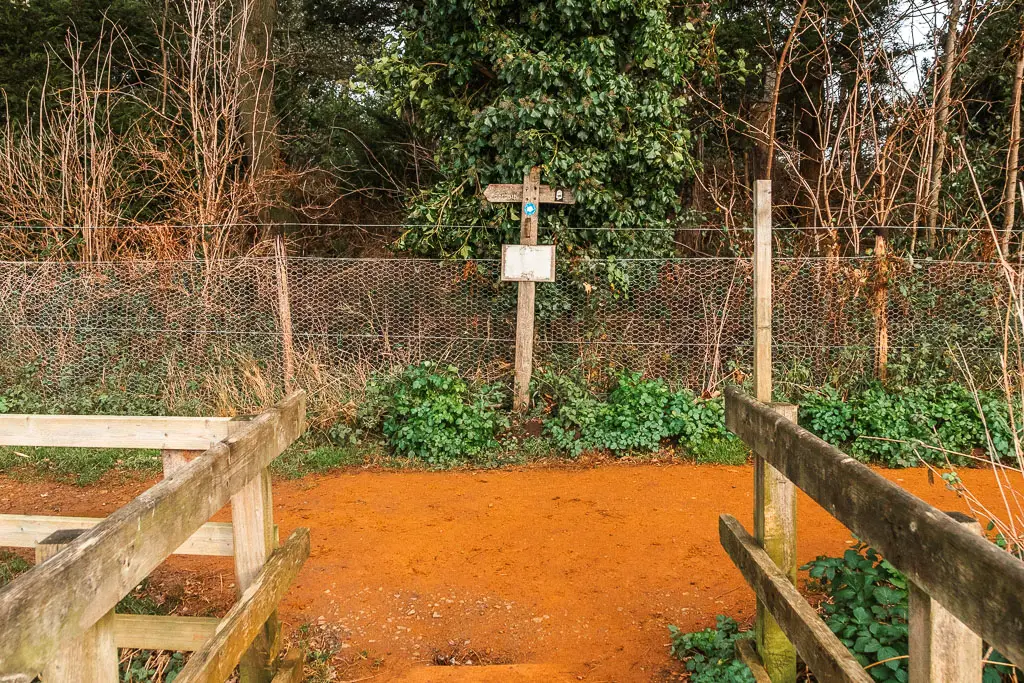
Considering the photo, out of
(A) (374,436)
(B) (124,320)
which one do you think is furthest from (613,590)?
(B) (124,320)

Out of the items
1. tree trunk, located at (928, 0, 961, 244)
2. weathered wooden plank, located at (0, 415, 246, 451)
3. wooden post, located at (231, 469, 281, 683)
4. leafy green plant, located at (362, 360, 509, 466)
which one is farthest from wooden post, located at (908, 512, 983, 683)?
tree trunk, located at (928, 0, 961, 244)

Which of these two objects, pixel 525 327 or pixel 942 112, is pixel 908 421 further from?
pixel 942 112

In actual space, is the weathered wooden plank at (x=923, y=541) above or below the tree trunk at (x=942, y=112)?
below

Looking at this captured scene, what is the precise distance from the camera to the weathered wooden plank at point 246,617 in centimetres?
247

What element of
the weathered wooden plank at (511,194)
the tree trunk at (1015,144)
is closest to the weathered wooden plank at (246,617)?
the weathered wooden plank at (511,194)

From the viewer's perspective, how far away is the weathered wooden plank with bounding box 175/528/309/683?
2467 mm

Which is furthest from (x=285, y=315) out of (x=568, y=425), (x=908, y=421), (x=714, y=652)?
(x=908, y=421)

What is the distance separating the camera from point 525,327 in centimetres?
874

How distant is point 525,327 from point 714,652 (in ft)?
16.6

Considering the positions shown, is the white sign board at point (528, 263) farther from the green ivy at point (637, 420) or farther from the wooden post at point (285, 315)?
the wooden post at point (285, 315)

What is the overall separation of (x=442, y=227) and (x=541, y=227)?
1.27 metres

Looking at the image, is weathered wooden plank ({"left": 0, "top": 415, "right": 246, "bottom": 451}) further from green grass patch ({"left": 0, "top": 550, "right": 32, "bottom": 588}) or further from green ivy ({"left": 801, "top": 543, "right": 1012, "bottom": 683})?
green ivy ({"left": 801, "top": 543, "right": 1012, "bottom": 683})

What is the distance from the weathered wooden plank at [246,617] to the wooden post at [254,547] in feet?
0.21

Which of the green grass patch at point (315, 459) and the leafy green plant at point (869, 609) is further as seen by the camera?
the green grass patch at point (315, 459)
